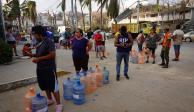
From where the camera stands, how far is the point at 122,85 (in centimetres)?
742

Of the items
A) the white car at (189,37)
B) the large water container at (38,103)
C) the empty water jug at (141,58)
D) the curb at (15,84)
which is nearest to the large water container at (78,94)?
the large water container at (38,103)

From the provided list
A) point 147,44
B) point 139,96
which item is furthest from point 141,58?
point 139,96

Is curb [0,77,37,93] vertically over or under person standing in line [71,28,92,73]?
under

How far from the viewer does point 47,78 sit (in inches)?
196

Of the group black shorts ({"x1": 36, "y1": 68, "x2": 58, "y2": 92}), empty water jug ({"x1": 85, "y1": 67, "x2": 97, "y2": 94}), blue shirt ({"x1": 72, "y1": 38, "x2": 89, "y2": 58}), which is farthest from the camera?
blue shirt ({"x1": 72, "y1": 38, "x2": 89, "y2": 58})

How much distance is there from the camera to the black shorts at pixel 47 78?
195 inches

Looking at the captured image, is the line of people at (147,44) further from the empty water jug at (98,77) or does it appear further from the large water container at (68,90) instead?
the large water container at (68,90)

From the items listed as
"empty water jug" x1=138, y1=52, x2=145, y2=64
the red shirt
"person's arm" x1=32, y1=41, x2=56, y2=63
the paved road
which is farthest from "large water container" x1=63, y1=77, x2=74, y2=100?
the red shirt

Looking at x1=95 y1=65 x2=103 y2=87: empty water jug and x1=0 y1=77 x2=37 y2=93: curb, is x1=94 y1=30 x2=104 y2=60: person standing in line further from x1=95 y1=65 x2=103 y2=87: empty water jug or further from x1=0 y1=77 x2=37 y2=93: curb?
x1=95 y1=65 x2=103 y2=87: empty water jug

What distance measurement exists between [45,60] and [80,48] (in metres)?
2.18

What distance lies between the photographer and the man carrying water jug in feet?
15.8

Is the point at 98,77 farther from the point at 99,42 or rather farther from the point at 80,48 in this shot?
the point at 99,42

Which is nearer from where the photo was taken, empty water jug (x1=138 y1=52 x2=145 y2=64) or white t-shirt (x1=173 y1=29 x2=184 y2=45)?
empty water jug (x1=138 y1=52 x2=145 y2=64)

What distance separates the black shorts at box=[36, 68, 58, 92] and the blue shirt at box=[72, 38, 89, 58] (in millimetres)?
2027
